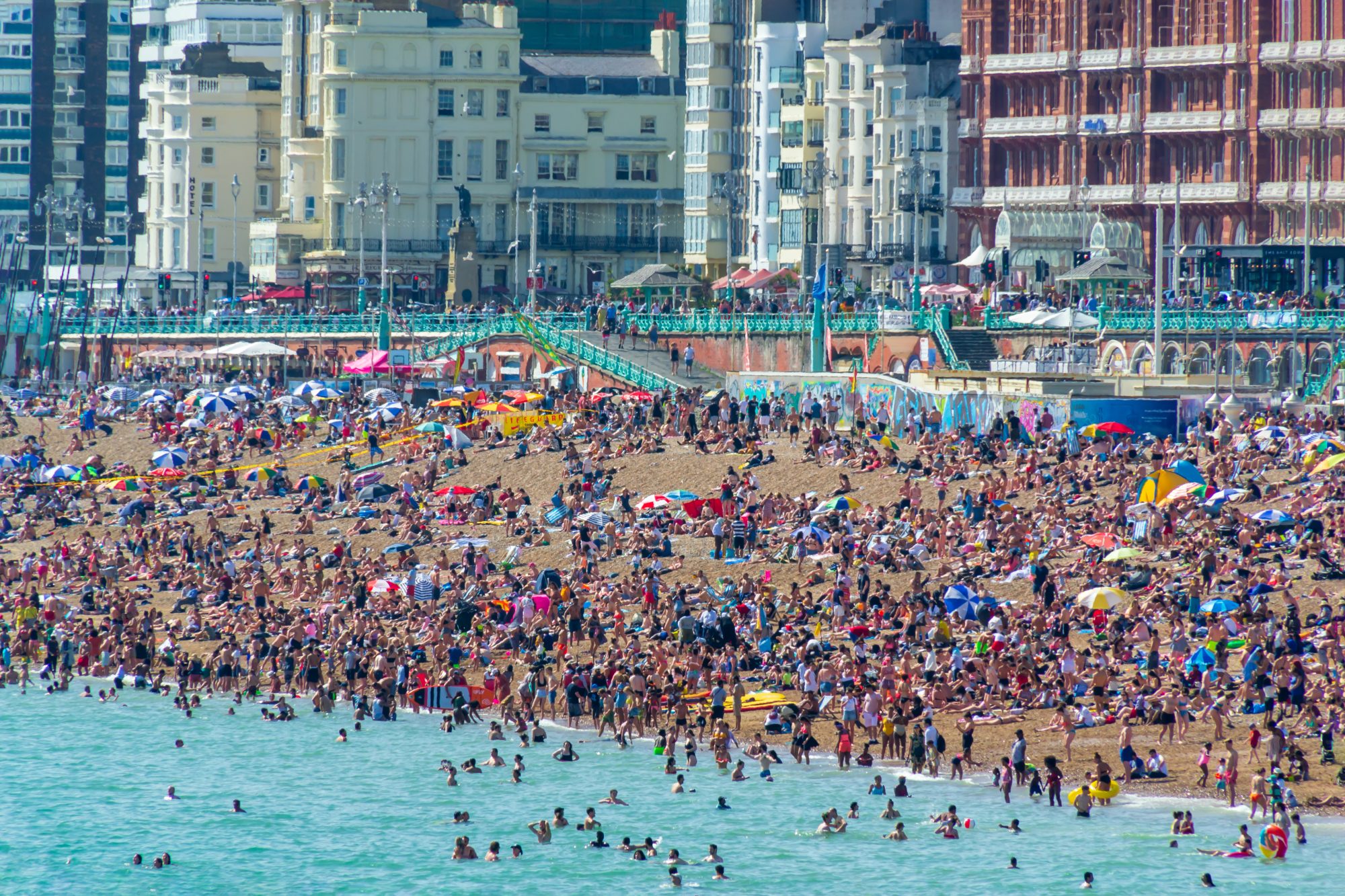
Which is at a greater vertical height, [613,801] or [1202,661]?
[1202,661]

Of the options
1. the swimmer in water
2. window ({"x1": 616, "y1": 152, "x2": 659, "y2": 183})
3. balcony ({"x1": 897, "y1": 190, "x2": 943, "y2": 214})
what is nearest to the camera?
the swimmer in water

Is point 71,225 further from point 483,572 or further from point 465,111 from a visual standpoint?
point 483,572

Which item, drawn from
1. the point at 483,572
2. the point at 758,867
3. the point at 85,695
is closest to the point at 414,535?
the point at 483,572

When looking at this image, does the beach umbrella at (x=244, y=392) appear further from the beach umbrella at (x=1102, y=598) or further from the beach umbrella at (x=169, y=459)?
the beach umbrella at (x=1102, y=598)

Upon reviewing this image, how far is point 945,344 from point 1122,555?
2597 centimetres

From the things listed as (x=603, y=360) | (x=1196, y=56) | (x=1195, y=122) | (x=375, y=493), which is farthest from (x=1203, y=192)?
(x=375, y=493)

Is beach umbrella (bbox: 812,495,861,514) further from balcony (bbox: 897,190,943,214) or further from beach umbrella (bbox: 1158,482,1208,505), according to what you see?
balcony (bbox: 897,190,943,214)

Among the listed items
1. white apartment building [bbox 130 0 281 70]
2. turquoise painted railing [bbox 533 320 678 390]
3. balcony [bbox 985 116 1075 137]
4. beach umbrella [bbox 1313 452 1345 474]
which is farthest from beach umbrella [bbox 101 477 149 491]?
white apartment building [bbox 130 0 281 70]

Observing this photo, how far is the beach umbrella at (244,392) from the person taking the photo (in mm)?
74250

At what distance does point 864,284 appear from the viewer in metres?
96.8

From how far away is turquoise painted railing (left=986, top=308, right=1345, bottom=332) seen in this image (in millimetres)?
65750

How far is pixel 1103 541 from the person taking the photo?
46281 millimetres

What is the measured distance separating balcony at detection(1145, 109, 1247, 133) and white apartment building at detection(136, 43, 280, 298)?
47.6m

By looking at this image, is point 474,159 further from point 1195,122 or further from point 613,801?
point 613,801
